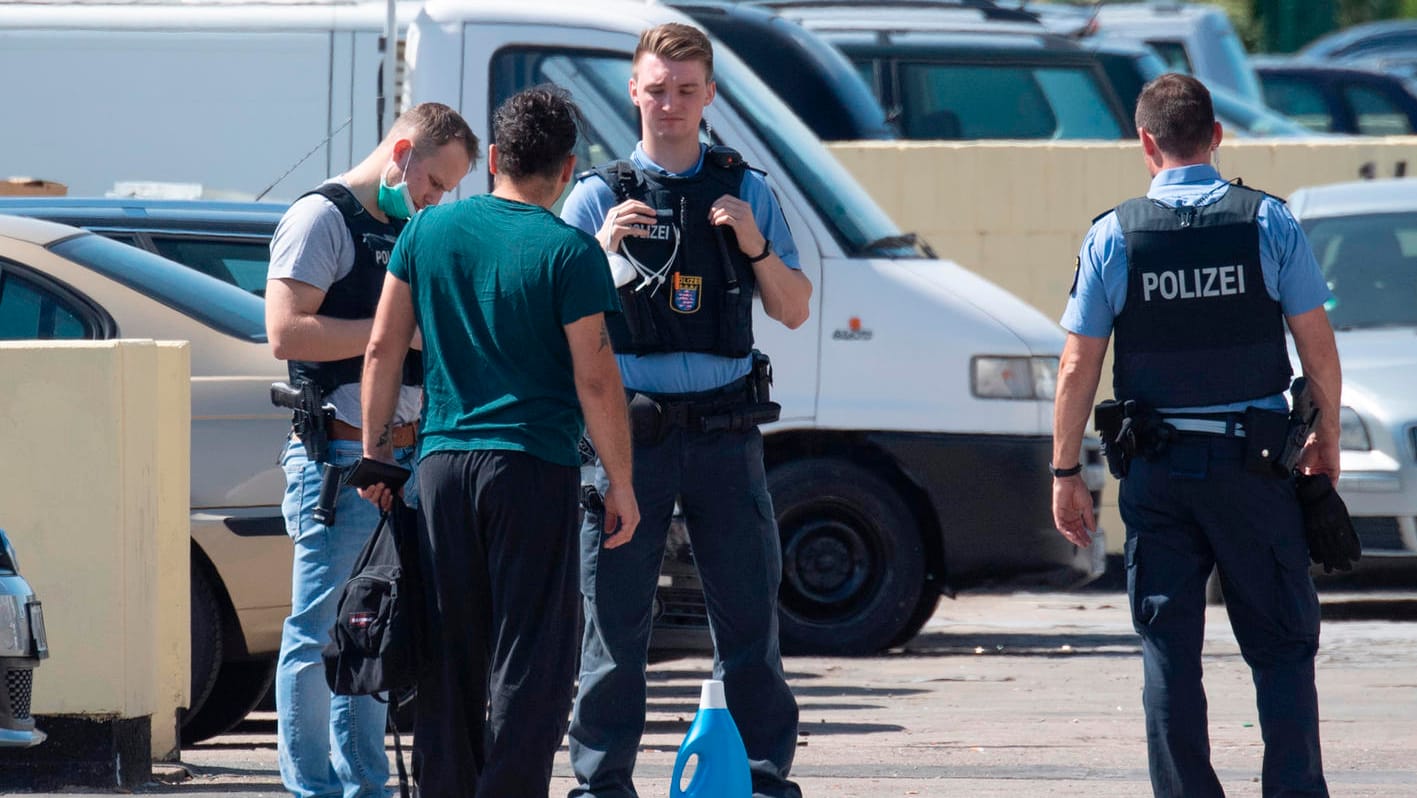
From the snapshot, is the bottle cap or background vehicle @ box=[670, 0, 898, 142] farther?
background vehicle @ box=[670, 0, 898, 142]

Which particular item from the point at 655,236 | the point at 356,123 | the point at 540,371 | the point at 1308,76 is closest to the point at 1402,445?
the point at 356,123

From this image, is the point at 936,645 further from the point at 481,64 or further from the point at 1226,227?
the point at 1226,227

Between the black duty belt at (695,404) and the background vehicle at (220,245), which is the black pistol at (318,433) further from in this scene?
the background vehicle at (220,245)

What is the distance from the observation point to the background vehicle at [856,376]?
8578 mm

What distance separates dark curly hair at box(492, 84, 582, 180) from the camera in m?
4.46

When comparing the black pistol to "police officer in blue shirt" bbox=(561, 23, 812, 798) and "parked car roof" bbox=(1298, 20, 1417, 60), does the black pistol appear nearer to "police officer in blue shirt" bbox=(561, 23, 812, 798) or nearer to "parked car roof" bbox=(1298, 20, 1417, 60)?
"police officer in blue shirt" bbox=(561, 23, 812, 798)

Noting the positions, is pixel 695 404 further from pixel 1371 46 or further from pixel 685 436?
pixel 1371 46

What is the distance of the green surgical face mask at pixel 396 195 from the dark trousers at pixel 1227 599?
5.80 ft

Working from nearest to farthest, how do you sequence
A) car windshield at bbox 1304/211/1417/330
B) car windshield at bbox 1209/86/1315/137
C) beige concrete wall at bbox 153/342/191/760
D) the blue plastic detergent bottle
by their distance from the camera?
the blue plastic detergent bottle < beige concrete wall at bbox 153/342/191/760 < car windshield at bbox 1304/211/1417/330 < car windshield at bbox 1209/86/1315/137

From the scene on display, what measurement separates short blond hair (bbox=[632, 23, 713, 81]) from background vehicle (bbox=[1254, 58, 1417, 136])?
49.3 ft

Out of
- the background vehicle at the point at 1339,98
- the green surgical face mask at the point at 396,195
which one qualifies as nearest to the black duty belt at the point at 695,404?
the green surgical face mask at the point at 396,195

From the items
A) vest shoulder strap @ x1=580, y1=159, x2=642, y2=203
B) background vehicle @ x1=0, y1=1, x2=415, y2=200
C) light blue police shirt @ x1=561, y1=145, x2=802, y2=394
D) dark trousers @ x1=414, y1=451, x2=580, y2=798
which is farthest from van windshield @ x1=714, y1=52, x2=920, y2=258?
dark trousers @ x1=414, y1=451, x2=580, y2=798

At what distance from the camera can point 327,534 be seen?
16.3 feet

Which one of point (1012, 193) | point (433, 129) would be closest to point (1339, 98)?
point (1012, 193)
